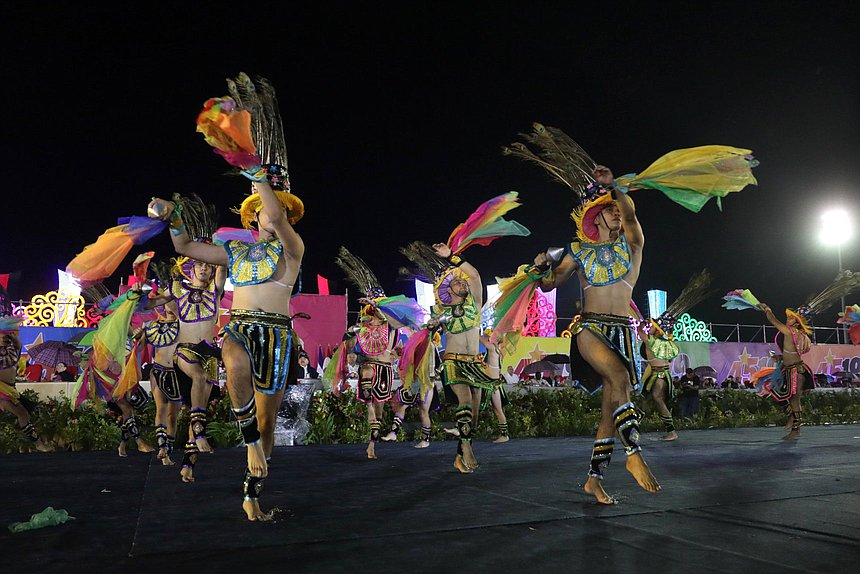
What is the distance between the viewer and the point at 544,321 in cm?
2192

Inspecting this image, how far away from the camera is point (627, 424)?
14.8ft

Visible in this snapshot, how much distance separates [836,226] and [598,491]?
22.7 meters

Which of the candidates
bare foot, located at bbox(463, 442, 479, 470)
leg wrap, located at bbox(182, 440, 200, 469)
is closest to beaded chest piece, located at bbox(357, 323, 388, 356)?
bare foot, located at bbox(463, 442, 479, 470)

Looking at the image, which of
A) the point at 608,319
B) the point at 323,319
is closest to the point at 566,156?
the point at 608,319

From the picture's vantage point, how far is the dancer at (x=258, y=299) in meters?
4.06

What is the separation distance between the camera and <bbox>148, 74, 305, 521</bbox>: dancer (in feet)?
13.3

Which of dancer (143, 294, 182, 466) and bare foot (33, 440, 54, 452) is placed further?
bare foot (33, 440, 54, 452)

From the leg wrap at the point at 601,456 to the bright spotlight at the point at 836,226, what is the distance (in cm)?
2232

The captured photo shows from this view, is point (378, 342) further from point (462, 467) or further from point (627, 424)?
point (627, 424)

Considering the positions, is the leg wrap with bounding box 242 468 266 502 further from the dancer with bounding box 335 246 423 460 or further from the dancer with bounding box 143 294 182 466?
the dancer with bounding box 335 246 423 460

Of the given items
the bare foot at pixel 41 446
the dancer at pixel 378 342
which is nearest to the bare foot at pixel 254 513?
the dancer at pixel 378 342

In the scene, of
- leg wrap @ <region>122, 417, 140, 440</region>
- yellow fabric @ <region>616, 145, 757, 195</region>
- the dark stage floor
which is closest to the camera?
the dark stage floor

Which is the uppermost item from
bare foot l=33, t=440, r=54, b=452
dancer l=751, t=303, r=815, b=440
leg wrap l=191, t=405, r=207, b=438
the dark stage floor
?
dancer l=751, t=303, r=815, b=440

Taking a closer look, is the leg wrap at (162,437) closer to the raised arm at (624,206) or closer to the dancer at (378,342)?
the dancer at (378,342)
